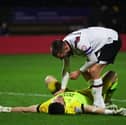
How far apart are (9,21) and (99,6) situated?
17.4ft

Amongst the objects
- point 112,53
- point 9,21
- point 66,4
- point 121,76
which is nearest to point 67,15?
point 66,4

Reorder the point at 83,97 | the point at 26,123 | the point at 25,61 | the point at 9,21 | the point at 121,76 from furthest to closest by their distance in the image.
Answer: the point at 9,21 < the point at 25,61 < the point at 121,76 < the point at 83,97 < the point at 26,123

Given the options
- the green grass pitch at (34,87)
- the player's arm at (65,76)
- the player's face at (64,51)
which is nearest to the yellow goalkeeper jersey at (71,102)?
the green grass pitch at (34,87)

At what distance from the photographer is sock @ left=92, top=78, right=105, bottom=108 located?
31.8 ft

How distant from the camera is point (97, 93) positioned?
31.9ft

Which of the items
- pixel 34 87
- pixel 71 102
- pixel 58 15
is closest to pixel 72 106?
pixel 71 102

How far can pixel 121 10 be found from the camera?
1340 inches

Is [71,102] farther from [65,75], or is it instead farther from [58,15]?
[58,15]

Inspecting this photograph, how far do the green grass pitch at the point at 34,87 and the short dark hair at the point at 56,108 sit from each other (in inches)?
3.8

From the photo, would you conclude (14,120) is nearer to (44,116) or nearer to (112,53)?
(44,116)

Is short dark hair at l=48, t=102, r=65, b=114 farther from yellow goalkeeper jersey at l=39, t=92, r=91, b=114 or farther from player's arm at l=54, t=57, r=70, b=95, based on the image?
player's arm at l=54, t=57, r=70, b=95

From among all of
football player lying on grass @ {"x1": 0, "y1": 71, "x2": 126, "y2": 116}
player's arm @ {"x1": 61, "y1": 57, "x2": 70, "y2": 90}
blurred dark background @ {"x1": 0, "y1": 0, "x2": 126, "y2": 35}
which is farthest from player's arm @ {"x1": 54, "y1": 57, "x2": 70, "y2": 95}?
blurred dark background @ {"x1": 0, "y1": 0, "x2": 126, "y2": 35}

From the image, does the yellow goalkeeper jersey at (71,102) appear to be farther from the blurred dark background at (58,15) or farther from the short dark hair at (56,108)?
the blurred dark background at (58,15)

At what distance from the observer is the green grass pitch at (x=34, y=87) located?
916 centimetres
